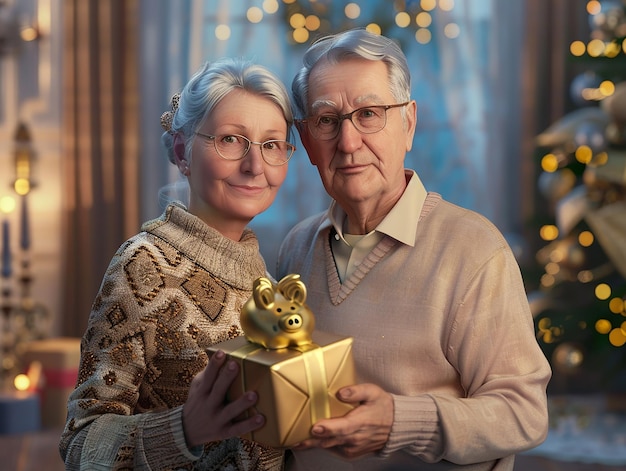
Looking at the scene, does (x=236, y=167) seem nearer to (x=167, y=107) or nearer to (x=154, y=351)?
(x=154, y=351)

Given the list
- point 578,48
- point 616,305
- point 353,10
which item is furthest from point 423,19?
point 616,305

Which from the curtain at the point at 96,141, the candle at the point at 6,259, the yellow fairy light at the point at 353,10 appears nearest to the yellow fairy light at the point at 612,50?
the yellow fairy light at the point at 353,10

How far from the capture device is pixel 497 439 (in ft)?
4.98

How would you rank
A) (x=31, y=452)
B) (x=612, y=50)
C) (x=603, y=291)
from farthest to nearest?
(x=603, y=291) → (x=612, y=50) → (x=31, y=452)

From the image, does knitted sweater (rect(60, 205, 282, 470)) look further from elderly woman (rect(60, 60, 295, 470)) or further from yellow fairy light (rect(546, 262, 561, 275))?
yellow fairy light (rect(546, 262, 561, 275))

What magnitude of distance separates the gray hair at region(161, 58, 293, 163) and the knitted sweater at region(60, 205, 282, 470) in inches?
7.5

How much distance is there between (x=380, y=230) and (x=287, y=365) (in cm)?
48

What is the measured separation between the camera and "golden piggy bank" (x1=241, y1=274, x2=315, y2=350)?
4.26 ft

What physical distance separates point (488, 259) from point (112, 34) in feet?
13.2

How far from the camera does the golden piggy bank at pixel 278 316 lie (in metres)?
1.30

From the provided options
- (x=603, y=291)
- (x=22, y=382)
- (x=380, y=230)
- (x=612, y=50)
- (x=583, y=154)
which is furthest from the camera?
(x=22, y=382)

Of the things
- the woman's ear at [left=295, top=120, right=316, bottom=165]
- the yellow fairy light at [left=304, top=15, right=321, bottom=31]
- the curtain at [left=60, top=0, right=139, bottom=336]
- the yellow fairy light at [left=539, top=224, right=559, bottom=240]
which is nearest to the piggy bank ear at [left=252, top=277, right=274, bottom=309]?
the woman's ear at [left=295, top=120, right=316, bottom=165]

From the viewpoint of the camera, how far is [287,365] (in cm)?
127

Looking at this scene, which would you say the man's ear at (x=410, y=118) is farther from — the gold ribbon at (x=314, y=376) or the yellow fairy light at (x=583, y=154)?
the yellow fairy light at (x=583, y=154)
